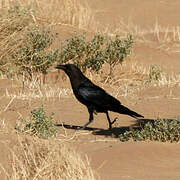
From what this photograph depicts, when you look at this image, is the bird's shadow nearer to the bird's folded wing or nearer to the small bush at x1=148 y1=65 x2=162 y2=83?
the bird's folded wing

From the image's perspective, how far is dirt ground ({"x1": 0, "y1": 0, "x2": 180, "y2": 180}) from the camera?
26.6 feet

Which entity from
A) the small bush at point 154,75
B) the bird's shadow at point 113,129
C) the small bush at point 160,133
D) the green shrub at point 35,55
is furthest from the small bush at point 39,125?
the small bush at point 154,75

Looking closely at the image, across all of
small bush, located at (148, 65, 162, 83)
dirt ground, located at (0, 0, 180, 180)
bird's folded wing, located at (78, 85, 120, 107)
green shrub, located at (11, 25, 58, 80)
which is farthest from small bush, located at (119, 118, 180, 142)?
small bush, located at (148, 65, 162, 83)

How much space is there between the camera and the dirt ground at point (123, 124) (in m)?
8.11

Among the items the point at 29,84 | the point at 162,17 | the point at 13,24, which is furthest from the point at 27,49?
the point at 162,17

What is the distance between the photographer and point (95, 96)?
36.9ft

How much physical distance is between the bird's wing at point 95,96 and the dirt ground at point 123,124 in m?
0.44

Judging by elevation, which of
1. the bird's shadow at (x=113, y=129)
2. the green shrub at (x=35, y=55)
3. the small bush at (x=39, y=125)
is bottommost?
the bird's shadow at (x=113, y=129)

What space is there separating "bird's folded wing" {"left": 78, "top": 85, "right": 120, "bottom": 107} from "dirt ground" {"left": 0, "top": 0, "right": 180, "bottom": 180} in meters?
0.45

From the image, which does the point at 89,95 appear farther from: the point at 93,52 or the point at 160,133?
the point at 93,52

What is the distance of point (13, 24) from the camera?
46.0 feet

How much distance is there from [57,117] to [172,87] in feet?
10.7

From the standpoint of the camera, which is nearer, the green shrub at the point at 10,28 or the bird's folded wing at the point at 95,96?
the bird's folded wing at the point at 95,96

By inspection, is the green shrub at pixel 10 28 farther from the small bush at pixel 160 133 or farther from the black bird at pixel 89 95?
the small bush at pixel 160 133
